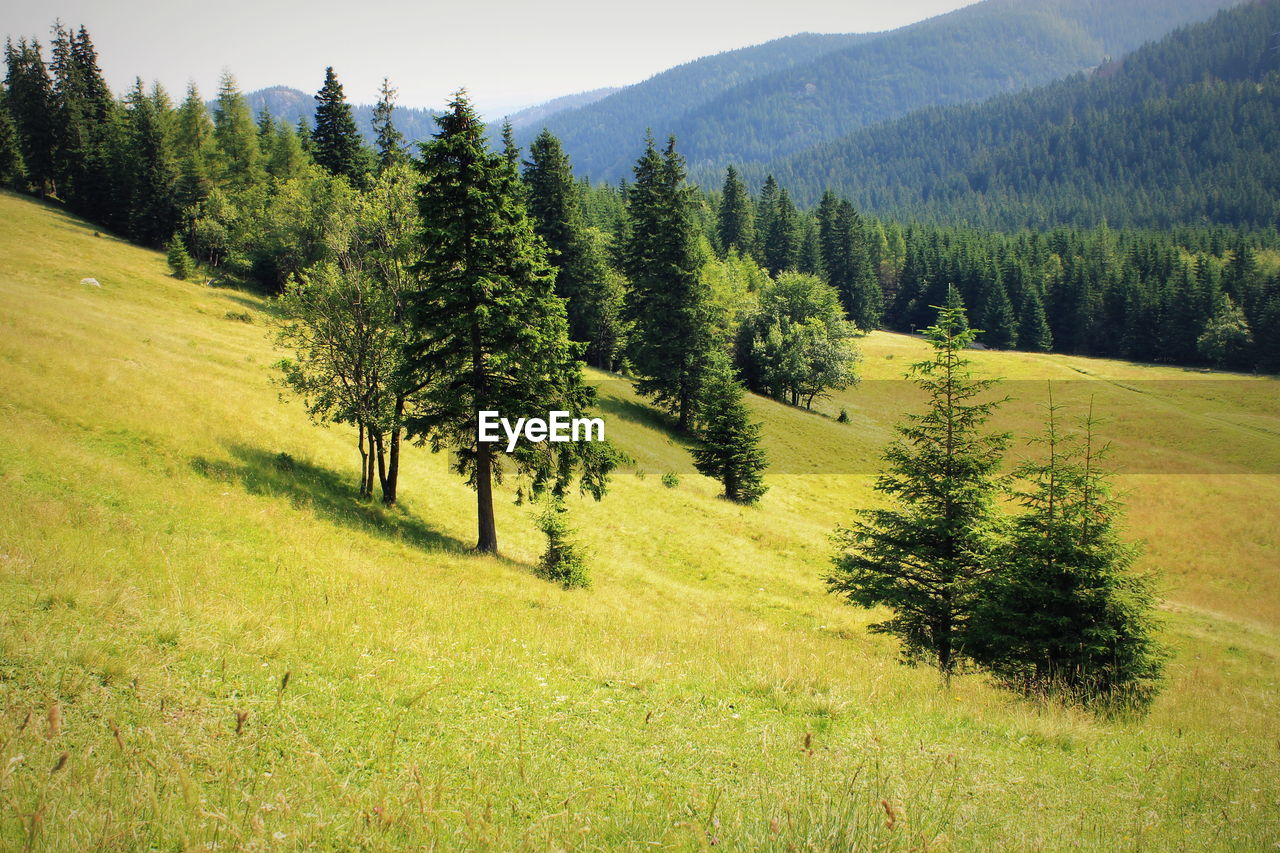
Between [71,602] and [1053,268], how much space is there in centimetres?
16518

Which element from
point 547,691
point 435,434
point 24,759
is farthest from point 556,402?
point 24,759

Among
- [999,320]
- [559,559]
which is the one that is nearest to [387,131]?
[559,559]

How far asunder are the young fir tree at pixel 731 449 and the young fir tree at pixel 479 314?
761 inches

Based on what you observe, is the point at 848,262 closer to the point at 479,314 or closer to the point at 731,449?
the point at 731,449

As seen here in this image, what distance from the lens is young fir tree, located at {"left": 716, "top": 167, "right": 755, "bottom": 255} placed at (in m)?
99.9

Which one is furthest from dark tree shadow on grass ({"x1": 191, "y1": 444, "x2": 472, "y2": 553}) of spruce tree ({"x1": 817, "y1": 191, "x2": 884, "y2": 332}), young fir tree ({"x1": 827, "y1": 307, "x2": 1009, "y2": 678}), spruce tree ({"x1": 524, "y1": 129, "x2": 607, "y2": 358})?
spruce tree ({"x1": 817, "y1": 191, "x2": 884, "y2": 332})

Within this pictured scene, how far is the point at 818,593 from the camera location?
81.7ft

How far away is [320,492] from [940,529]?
61.6 ft

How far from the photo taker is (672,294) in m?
47.5

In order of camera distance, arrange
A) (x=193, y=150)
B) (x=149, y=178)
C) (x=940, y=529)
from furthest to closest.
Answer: (x=193, y=150), (x=149, y=178), (x=940, y=529)

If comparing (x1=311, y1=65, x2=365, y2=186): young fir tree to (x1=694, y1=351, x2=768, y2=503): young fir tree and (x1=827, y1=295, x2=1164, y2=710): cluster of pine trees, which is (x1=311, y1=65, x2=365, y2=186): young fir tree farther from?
(x1=827, y1=295, x2=1164, y2=710): cluster of pine trees

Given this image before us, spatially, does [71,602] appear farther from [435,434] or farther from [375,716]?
[435,434]

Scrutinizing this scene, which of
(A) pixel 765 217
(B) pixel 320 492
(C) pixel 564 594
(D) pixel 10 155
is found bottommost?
(C) pixel 564 594

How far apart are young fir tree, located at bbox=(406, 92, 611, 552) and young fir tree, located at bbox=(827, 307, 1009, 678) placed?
10194 millimetres
